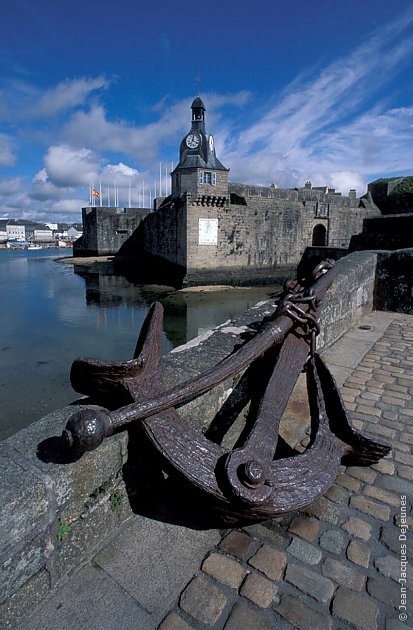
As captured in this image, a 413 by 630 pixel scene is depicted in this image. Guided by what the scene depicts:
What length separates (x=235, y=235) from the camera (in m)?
25.0

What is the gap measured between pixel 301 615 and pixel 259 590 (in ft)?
0.55

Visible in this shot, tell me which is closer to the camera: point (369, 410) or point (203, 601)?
point (203, 601)

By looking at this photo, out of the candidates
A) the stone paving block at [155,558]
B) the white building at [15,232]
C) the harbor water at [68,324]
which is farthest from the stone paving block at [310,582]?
the white building at [15,232]

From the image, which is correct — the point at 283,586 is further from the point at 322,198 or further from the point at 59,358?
the point at 322,198

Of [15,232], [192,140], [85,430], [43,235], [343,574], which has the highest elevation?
[192,140]

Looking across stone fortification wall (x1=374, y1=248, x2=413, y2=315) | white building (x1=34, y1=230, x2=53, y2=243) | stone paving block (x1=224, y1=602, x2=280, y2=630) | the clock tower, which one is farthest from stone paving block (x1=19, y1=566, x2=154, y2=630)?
white building (x1=34, y1=230, x2=53, y2=243)

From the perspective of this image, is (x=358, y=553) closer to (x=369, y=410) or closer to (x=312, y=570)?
(x=312, y=570)

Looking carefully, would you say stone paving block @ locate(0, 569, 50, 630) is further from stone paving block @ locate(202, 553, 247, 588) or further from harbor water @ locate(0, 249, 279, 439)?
harbor water @ locate(0, 249, 279, 439)

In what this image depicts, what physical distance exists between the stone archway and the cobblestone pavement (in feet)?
101

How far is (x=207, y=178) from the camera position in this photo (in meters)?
29.9

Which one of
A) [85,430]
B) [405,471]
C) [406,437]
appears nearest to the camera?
[85,430]

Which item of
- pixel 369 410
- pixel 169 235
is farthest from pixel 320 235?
pixel 369 410

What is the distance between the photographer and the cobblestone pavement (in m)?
1.28

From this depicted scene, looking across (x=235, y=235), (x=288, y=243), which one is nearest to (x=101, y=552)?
(x=235, y=235)
